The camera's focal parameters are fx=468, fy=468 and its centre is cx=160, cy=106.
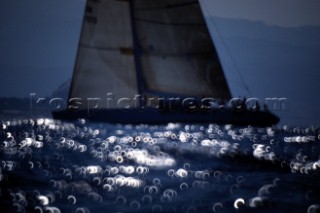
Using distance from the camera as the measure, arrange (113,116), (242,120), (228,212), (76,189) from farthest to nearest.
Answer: (242,120)
(113,116)
(76,189)
(228,212)

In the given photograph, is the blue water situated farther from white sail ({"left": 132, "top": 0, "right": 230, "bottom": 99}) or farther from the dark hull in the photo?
white sail ({"left": 132, "top": 0, "right": 230, "bottom": 99})

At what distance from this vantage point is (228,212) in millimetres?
11047

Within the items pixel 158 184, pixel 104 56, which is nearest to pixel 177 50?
pixel 104 56

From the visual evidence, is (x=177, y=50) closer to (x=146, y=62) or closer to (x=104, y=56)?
(x=146, y=62)

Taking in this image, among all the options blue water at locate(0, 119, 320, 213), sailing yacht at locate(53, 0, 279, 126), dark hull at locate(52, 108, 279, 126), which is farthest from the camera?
sailing yacht at locate(53, 0, 279, 126)

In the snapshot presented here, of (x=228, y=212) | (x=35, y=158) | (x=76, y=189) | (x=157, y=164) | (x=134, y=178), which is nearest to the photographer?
(x=228, y=212)

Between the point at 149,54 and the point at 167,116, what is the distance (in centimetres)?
726

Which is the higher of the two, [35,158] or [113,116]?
[35,158]

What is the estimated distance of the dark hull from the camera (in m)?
51.0

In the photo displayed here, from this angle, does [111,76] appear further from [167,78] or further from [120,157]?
[120,157]

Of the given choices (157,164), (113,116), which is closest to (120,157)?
(157,164)

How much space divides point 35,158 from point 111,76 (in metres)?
31.4

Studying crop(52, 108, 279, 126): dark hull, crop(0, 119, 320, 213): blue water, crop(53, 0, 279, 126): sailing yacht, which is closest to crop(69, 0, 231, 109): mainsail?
crop(53, 0, 279, 126): sailing yacht

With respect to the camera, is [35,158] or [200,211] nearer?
[200,211]
